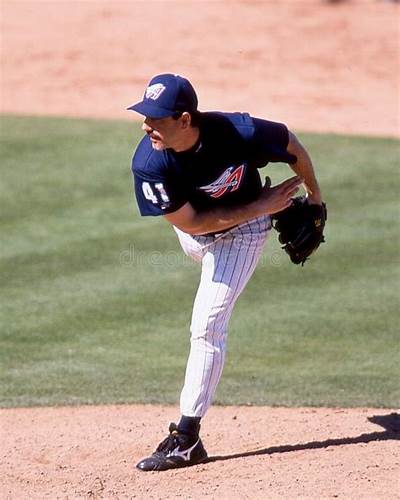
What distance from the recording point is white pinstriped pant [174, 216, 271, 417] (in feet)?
16.6

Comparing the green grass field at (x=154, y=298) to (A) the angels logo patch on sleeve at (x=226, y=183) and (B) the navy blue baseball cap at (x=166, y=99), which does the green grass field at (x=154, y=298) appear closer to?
(A) the angels logo patch on sleeve at (x=226, y=183)

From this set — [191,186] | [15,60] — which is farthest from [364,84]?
[191,186]

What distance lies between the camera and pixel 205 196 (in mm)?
5098

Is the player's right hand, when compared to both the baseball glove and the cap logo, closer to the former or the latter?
the baseball glove

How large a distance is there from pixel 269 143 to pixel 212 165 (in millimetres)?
341

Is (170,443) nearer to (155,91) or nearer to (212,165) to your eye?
(212,165)

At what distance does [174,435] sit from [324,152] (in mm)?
6694

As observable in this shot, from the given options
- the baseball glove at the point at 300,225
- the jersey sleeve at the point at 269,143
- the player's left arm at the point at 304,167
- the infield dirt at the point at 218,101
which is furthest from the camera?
the baseball glove at the point at 300,225

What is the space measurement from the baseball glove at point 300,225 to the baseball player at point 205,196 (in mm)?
116

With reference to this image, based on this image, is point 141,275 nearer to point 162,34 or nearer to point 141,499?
point 141,499

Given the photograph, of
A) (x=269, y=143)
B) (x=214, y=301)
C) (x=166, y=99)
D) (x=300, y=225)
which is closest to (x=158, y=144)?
(x=166, y=99)

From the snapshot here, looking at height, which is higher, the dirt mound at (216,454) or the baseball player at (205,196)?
the baseball player at (205,196)

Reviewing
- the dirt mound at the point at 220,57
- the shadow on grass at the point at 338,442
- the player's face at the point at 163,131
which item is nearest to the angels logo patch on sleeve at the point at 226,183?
the player's face at the point at 163,131

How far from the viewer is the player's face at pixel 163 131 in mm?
4793
